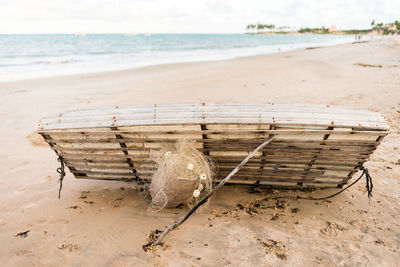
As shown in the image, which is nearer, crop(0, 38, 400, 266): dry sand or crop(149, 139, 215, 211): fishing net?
crop(0, 38, 400, 266): dry sand

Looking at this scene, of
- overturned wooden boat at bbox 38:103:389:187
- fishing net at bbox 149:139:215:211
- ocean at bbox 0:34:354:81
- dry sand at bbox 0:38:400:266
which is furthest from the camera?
ocean at bbox 0:34:354:81

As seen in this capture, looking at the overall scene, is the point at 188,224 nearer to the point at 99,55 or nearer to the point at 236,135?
the point at 236,135

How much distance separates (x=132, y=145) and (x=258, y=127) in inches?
70.2

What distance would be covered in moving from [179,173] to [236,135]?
0.89 meters

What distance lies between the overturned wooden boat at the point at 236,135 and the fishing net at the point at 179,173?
153 mm

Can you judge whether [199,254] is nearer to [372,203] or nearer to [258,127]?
[258,127]

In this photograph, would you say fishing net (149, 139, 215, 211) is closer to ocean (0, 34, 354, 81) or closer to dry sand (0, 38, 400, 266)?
dry sand (0, 38, 400, 266)

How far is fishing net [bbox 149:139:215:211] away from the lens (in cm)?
329

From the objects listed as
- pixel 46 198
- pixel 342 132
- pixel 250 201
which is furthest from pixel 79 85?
pixel 342 132

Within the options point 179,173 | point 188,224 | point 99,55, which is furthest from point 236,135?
point 99,55

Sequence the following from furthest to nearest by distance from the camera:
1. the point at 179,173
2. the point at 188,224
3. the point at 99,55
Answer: the point at 99,55, the point at 188,224, the point at 179,173

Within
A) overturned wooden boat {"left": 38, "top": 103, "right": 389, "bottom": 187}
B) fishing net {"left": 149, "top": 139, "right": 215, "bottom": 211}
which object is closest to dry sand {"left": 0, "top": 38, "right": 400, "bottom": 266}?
fishing net {"left": 149, "top": 139, "right": 215, "bottom": 211}

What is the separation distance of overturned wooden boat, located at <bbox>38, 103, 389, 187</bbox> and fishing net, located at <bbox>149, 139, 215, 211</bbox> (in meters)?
0.15

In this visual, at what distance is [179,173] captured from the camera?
130 inches
